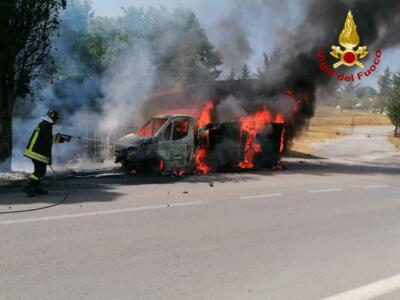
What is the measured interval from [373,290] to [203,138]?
345 inches

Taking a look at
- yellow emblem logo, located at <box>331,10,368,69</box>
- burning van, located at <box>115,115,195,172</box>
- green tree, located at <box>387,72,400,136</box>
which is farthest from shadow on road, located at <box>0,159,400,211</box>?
green tree, located at <box>387,72,400,136</box>

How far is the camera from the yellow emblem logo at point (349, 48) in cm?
1808

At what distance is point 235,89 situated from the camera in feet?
52.1

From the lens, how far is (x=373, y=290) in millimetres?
4145

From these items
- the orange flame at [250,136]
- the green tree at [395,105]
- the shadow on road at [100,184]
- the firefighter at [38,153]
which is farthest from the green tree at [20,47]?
the green tree at [395,105]

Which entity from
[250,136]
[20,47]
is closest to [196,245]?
[20,47]

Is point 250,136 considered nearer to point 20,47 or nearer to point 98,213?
point 20,47

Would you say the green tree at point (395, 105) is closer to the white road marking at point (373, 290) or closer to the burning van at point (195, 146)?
the burning van at point (195, 146)

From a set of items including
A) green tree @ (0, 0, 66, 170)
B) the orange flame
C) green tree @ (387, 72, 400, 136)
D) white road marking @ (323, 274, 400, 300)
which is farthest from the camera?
green tree @ (387, 72, 400, 136)

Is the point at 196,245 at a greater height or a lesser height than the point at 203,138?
lesser

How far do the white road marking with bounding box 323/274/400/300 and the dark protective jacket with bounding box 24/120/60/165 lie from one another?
5752 millimetres

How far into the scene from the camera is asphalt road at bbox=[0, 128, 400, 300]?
4008mm

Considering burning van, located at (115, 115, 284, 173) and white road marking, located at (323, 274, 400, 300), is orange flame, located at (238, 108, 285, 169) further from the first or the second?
white road marking, located at (323, 274, 400, 300)

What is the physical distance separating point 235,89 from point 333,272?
38.6ft
